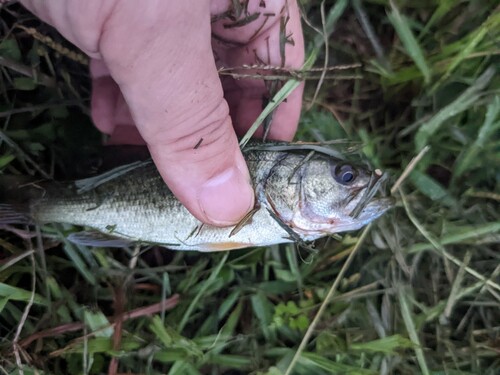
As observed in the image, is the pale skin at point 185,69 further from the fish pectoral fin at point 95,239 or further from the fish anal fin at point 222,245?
the fish pectoral fin at point 95,239

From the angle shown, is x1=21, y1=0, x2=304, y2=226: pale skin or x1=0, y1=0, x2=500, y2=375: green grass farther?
x1=0, y1=0, x2=500, y2=375: green grass

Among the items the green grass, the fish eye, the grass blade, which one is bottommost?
the green grass

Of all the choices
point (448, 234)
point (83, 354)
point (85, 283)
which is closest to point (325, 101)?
point (448, 234)

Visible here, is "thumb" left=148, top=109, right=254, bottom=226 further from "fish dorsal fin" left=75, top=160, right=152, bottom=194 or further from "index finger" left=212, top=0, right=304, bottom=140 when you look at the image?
"index finger" left=212, top=0, right=304, bottom=140

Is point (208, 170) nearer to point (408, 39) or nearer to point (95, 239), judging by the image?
point (95, 239)

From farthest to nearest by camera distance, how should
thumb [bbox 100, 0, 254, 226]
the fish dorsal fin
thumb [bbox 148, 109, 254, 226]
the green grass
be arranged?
1. the green grass
2. the fish dorsal fin
3. thumb [bbox 148, 109, 254, 226]
4. thumb [bbox 100, 0, 254, 226]

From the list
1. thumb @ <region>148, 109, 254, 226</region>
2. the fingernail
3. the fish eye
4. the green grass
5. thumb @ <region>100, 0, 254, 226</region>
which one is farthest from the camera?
the green grass

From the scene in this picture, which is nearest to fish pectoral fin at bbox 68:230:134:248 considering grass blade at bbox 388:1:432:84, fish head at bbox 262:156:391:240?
fish head at bbox 262:156:391:240

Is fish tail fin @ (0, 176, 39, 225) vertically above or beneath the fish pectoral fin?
above
